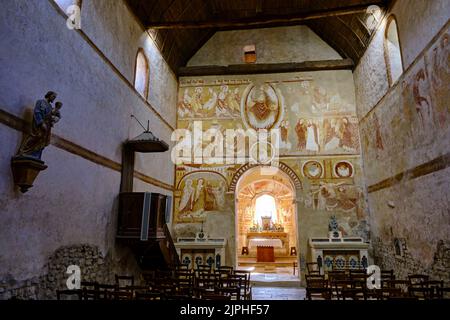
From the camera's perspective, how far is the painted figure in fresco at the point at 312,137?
43.9 ft

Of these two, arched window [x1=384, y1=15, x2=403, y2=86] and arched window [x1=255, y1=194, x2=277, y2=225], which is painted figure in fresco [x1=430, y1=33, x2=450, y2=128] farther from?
arched window [x1=255, y1=194, x2=277, y2=225]

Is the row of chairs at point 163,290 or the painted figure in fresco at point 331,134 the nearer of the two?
the row of chairs at point 163,290

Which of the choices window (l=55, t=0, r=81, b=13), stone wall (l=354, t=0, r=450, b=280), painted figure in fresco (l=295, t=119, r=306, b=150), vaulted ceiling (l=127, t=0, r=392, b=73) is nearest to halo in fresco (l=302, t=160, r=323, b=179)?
painted figure in fresco (l=295, t=119, r=306, b=150)

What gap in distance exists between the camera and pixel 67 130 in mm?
6422

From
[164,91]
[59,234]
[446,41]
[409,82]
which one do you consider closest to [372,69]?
[409,82]

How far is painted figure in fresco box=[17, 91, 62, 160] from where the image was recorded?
504 cm

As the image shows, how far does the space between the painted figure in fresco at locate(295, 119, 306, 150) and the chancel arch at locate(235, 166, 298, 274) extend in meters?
4.15

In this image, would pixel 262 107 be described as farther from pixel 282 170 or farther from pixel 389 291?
pixel 389 291

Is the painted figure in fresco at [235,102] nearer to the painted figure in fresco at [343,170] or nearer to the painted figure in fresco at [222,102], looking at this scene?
the painted figure in fresco at [222,102]

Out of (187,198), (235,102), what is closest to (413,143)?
(235,102)

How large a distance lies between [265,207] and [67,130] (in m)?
15.8

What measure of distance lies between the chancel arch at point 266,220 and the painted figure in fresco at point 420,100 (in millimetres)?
9658

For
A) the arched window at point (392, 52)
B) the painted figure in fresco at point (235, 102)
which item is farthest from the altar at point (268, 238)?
the arched window at point (392, 52)

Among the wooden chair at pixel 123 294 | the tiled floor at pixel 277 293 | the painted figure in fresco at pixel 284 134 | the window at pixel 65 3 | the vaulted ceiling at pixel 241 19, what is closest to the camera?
the wooden chair at pixel 123 294
